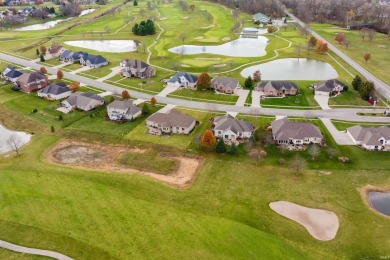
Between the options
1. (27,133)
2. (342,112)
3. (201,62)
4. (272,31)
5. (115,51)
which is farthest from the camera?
(272,31)

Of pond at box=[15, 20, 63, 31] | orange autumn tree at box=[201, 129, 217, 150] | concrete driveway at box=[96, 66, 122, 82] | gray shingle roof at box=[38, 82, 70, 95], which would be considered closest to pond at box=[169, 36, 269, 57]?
concrete driveway at box=[96, 66, 122, 82]

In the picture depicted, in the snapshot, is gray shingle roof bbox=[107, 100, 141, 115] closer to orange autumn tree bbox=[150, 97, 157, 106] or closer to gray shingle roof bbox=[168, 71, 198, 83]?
orange autumn tree bbox=[150, 97, 157, 106]

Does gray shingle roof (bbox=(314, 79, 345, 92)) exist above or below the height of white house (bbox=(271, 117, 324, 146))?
above

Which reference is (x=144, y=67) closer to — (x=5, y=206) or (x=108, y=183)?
(x=108, y=183)

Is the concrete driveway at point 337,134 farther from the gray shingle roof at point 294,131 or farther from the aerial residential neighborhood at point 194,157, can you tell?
the gray shingle roof at point 294,131

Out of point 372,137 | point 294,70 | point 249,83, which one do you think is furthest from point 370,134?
point 294,70

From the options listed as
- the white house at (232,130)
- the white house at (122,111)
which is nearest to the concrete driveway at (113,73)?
the white house at (122,111)

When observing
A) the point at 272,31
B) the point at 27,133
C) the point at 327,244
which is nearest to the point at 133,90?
the point at 27,133
